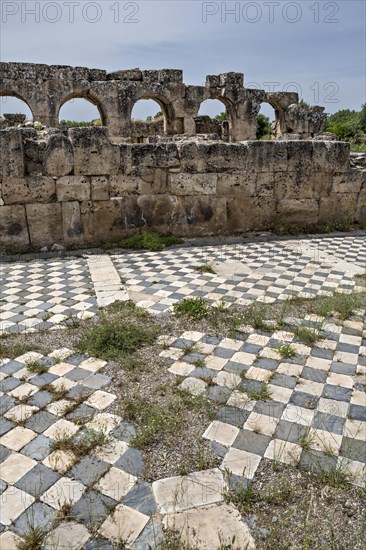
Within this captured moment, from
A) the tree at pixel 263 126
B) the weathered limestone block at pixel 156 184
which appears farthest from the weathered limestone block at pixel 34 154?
the tree at pixel 263 126

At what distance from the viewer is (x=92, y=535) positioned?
2264 millimetres

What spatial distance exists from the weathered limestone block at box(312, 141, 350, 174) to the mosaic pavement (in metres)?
3.78

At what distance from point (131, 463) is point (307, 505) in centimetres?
106

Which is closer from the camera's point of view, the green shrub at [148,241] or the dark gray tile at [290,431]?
the dark gray tile at [290,431]

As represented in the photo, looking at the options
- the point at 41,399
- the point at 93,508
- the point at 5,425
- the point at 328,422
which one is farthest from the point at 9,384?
the point at 328,422

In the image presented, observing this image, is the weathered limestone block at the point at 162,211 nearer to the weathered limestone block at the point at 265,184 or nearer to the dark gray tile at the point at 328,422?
the weathered limestone block at the point at 265,184

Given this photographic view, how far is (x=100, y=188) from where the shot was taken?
7676 mm

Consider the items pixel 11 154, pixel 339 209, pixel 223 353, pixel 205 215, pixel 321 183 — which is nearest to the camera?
pixel 223 353

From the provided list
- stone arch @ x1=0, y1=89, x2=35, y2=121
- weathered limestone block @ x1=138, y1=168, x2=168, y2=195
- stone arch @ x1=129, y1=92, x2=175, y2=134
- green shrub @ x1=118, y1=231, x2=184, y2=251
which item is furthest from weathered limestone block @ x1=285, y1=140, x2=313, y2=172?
stone arch @ x1=0, y1=89, x2=35, y2=121

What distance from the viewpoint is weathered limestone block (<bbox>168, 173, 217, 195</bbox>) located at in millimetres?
8070

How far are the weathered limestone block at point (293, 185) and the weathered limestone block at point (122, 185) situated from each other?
9.18ft

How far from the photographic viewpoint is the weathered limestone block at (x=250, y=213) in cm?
856

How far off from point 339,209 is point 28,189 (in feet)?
20.1

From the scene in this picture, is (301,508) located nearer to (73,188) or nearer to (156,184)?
(73,188)
